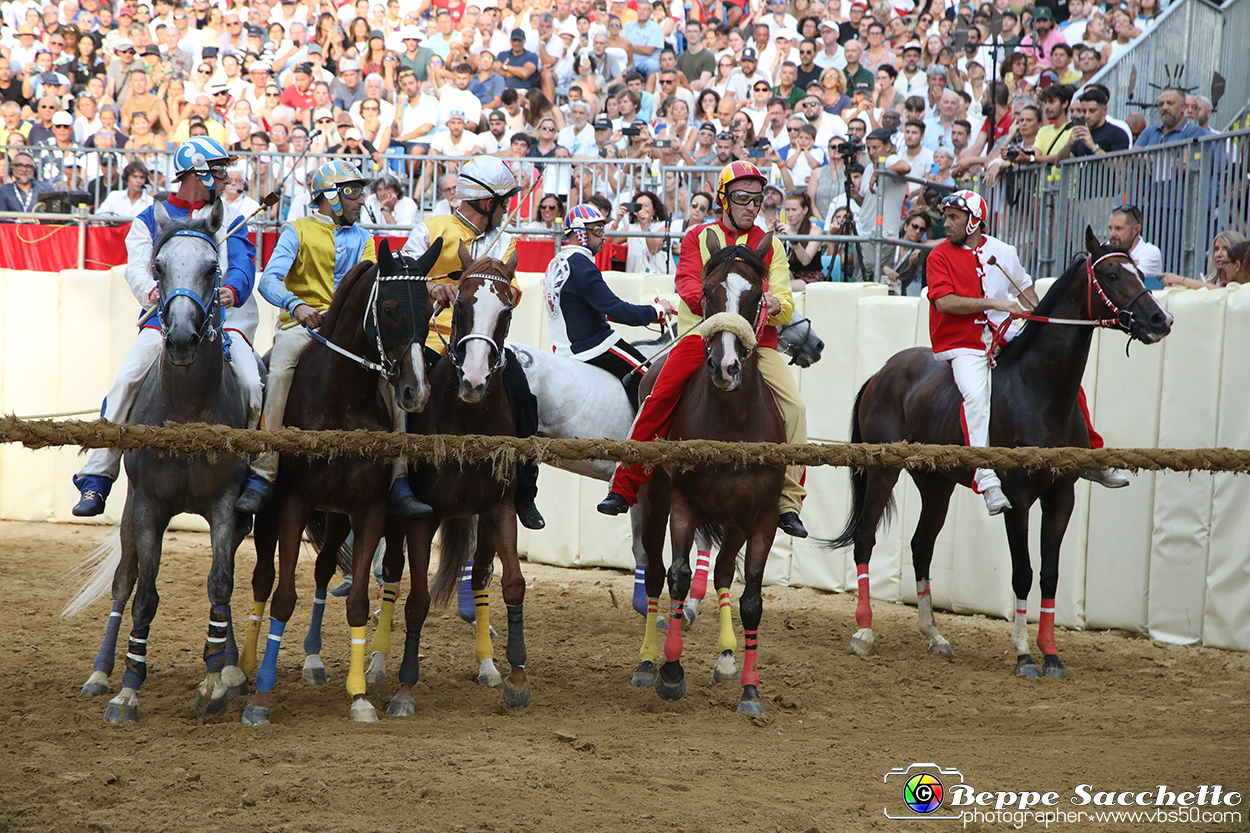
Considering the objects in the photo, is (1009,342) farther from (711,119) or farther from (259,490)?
(711,119)

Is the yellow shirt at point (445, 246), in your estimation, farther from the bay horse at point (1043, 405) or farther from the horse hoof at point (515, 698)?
the bay horse at point (1043, 405)

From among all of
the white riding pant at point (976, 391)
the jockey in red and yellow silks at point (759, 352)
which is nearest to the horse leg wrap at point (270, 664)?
the jockey in red and yellow silks at point (759, 352)

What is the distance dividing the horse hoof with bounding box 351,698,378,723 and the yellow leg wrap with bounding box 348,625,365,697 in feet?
0.20

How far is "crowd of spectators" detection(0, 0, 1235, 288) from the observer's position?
1127 centimetres

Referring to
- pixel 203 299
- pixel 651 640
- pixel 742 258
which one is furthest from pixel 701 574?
pixel 203 299

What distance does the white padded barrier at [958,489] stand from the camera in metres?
7.78

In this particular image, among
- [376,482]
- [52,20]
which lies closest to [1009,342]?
[376,482]

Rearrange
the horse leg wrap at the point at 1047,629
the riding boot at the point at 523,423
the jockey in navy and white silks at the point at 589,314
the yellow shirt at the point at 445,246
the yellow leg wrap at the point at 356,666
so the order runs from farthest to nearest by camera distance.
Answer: the jockey in navy and white silks at the point at 589,314 → the horse leg wrap at the point at 1047,629 → the yellow shirt at the point at 445,246 → the riding boot at the point at 523,423 → the yellow leg wrap at the point at 356,666

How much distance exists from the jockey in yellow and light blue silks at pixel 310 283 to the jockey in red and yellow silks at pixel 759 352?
1.34 m

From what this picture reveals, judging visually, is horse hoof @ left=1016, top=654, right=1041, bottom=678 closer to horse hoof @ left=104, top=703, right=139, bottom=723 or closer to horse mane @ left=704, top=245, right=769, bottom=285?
horse mane @ left=704, top=245, right=769, bottom=285

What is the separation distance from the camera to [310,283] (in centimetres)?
666

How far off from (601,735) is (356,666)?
1.34m

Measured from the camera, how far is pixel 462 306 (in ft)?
19.2

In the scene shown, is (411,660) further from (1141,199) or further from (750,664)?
(1141,199)
